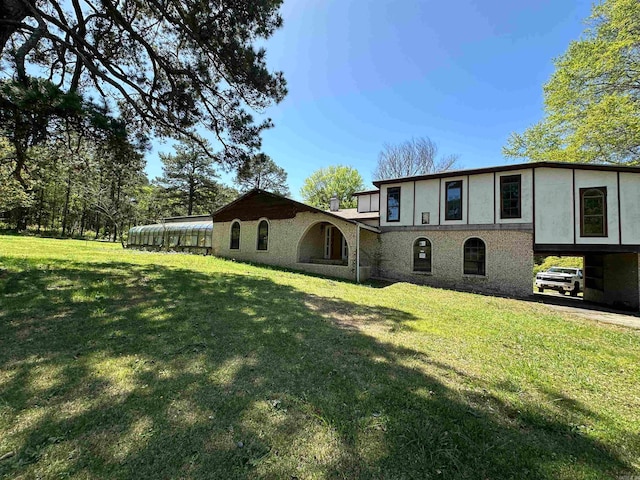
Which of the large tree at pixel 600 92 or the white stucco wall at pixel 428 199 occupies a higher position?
the large tree at pixel 600 92

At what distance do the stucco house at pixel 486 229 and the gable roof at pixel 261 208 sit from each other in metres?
0.08

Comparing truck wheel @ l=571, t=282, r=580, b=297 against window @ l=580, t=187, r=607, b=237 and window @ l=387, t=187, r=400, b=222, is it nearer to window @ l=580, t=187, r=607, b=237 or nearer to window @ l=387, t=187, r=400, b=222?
window @ l=580, t=187, r=607, b=237

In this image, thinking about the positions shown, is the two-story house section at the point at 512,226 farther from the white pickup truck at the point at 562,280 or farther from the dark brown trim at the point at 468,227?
the white pickup truck at the point at 562,280

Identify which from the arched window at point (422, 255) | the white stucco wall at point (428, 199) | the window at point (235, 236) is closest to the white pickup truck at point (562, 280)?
the arched window at point (422, 255)

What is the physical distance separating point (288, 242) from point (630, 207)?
48.1ft

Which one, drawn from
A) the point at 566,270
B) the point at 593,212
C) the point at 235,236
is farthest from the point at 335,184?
the point at 593,212

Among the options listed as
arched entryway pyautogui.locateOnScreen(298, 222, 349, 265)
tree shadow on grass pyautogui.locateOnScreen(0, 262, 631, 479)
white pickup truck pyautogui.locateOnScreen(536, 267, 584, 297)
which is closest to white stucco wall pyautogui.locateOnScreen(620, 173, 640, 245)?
white pickup truck pyautogui.locateOnScreen(536, 267, 584, 297)

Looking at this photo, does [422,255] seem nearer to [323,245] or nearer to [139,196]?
[323,245]

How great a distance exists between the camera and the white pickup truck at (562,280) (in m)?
15.4

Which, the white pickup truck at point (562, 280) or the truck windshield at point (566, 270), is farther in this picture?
the truck windshield at point (566, 270)

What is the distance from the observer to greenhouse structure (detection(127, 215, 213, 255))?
68.1ft

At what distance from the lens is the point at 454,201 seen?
1310cm

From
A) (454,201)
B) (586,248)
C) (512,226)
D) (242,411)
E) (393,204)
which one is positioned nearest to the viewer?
(242,411)

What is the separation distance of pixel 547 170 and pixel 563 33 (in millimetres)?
8211
